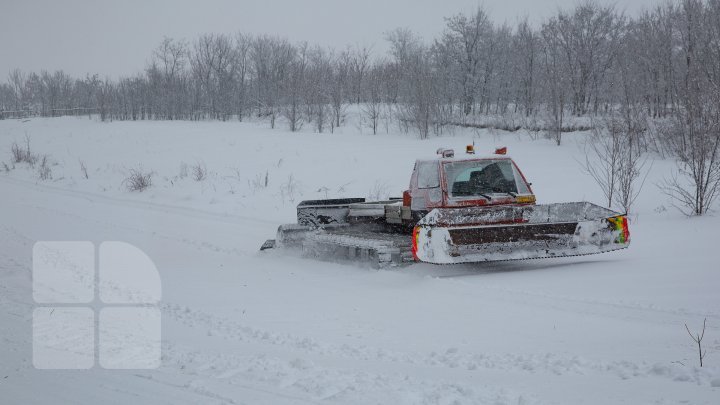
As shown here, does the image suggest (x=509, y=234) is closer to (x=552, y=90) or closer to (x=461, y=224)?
(x=461, y=224)

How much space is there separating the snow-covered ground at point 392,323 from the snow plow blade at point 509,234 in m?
0.30

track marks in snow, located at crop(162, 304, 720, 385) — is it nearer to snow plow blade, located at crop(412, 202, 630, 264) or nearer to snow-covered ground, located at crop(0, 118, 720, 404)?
snow-covered ground, located at crop(0, 118, 720, 404)

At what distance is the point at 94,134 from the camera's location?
40.5 m

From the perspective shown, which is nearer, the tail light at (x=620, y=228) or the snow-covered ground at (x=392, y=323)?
the snow-covered ground at (x=392, y=323)

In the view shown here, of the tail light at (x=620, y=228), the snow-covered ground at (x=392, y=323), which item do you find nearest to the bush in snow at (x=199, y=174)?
the snow-covered ground at (x=392, y=323)

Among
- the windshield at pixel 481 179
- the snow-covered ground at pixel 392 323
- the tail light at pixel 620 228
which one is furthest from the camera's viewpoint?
the windshield at pixel 481 179

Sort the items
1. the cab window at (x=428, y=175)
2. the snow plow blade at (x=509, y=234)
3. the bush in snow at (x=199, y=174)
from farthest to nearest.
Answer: the bush in snow at (x=199, y=174)
the cab window at (x=428, y=175)
the snow plow blade at (x=509, y=234)

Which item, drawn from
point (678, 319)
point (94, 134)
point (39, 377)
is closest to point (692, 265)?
point (678, 319)

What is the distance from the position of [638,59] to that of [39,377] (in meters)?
26.7

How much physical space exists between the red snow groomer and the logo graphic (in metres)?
2.87

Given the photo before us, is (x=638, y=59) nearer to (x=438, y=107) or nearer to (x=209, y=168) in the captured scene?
(x=438, y=107)

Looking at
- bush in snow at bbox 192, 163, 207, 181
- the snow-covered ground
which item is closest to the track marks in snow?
the snow-covered ground

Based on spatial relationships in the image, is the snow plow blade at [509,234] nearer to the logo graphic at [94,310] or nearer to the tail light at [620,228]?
the tail light at [620,228]

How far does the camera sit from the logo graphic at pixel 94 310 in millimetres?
4953
